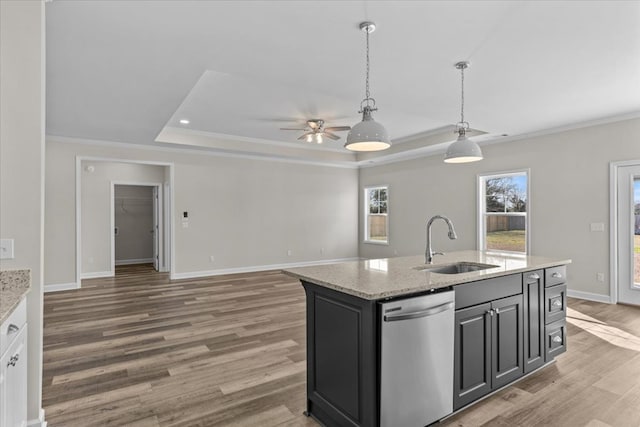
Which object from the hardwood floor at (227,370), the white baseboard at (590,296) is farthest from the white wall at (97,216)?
the white baseboard at (590,296)

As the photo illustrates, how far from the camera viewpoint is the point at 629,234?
4793 mm

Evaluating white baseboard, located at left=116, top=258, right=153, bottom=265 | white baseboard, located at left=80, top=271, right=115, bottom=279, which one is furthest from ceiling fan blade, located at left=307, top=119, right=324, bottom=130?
white baseboard, located at left=116, top=258, right=153, bottom=265

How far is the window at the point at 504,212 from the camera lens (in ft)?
19.7

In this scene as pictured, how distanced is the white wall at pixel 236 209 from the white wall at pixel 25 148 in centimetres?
476

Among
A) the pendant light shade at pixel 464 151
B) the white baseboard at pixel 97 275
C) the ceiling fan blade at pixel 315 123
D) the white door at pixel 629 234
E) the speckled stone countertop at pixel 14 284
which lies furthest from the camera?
the white baseboard at pixel 97 275

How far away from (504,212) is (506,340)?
442 centimetres

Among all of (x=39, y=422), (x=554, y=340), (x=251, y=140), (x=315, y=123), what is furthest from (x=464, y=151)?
(x=251, y=140)

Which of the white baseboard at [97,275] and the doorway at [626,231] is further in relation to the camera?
the white baseboard at [97,275]

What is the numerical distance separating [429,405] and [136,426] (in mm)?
1775

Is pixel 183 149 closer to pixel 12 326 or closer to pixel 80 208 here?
pixel 80 208

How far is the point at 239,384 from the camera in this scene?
267cm

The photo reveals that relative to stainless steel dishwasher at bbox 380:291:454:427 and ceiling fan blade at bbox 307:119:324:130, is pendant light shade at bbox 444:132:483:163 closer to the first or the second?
stainless steel dishwasher at bbox 380:291:454:427

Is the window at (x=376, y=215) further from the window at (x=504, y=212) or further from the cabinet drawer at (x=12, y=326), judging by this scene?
the cabinet drawer at (x=12, y=326)

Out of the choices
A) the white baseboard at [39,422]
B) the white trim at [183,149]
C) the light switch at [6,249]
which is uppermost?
the white trim at [183,149]
